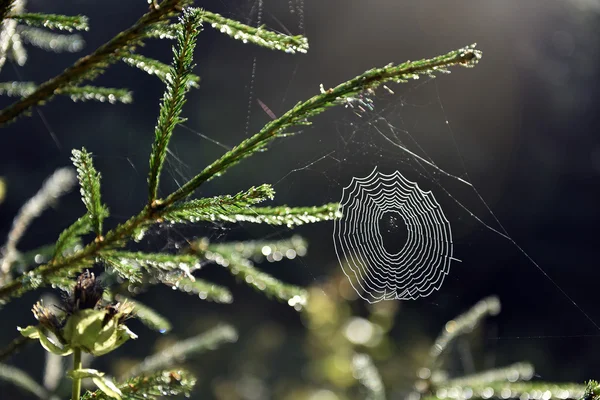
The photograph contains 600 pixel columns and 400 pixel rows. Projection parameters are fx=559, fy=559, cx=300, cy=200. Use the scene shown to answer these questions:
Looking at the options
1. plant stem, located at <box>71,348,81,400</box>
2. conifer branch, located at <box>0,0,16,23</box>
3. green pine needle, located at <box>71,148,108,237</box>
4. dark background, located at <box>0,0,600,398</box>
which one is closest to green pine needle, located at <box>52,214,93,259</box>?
green pine needle, located at <box>71,148,108,237</box>

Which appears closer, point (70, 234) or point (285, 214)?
point (285, 214)

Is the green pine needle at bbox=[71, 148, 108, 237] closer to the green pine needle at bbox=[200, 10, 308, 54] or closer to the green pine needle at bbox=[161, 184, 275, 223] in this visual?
the green pine needle at bbox=[161, 184, 275, 223]

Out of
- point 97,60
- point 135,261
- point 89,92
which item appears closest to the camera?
point 135,261

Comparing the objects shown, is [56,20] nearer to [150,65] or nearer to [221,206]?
[150,65]

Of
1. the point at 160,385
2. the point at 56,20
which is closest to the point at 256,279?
the point at 160,385

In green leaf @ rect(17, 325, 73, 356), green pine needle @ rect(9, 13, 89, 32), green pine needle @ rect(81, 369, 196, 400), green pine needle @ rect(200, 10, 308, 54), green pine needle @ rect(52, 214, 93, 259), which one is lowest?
green pine needle @ rect(81, 369, 196, 400)

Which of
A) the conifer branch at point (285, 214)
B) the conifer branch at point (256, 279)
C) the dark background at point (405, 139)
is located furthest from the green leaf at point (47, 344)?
the dark background at point (405, 139)
